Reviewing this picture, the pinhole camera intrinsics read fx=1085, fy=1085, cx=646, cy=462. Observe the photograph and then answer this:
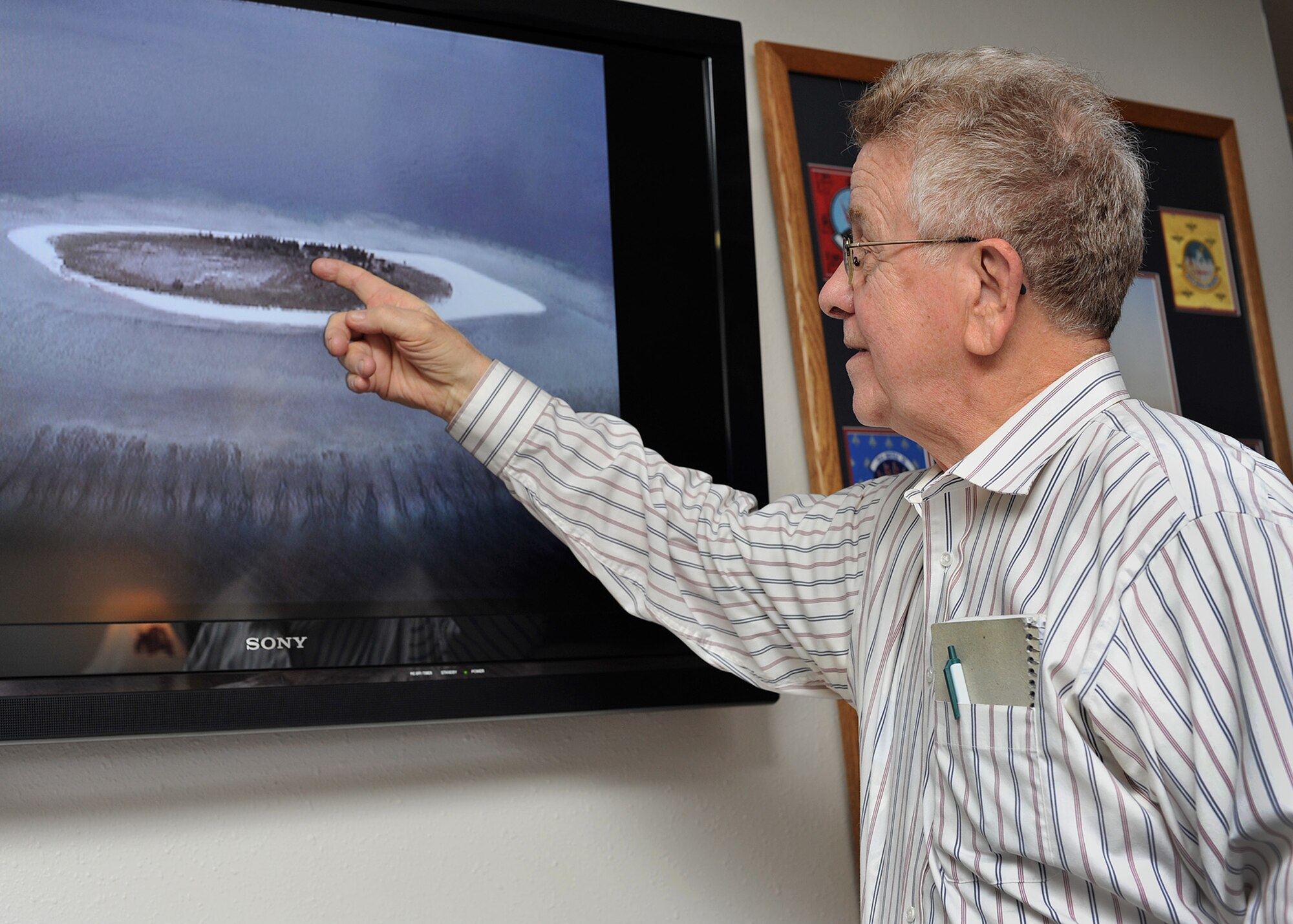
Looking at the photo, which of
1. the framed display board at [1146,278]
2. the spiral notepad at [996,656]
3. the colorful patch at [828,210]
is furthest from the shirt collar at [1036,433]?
the colorful patch at [828,210]

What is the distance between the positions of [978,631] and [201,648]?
32.0 inches

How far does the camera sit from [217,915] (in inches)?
48.8

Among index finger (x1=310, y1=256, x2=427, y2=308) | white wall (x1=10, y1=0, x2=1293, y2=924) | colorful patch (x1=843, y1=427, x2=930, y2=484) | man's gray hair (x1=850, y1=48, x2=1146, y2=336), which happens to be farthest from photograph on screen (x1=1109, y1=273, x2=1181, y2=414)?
index finger (x1=310, y1=256, x2=427, y2=308)

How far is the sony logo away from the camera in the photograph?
47.6 inches

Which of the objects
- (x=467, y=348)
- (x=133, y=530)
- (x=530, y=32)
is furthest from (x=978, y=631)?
(x=530, y=32)

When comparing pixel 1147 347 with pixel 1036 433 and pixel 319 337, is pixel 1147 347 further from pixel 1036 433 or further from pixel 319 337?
pixel 319 337

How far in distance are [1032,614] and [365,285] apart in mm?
757

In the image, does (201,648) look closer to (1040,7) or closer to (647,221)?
(647,221)

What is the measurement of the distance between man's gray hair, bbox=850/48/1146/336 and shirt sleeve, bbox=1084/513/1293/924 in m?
0.29

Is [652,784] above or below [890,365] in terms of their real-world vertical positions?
below

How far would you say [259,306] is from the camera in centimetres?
126

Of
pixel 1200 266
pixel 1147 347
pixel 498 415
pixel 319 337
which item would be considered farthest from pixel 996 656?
pixel 1200 266

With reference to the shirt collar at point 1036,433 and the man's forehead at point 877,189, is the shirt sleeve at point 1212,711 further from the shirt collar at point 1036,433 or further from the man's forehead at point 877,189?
the man's forehead at point 877,189

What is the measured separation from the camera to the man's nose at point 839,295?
1.14 metres
